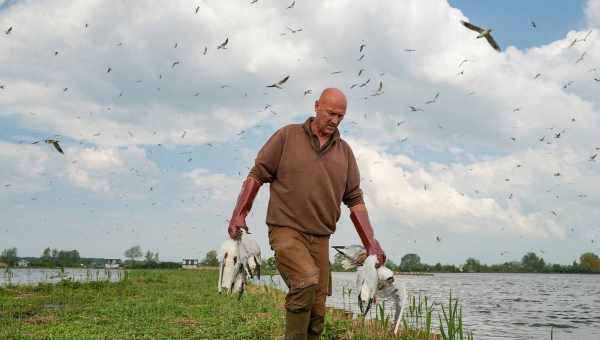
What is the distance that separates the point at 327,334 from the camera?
8125 millimetres

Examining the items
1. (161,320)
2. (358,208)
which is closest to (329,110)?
(358,208)

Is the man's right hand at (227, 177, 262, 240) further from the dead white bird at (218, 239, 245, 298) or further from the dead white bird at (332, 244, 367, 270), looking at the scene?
the dead white bird at (332, 244, 367, 270)

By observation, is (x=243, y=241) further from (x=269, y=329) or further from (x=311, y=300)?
(x=269, y=329)

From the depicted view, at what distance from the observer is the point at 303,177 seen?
16.1 feet

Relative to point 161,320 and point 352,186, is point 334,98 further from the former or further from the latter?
point 161,320

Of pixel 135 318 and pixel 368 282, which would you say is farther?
pixel 135 318

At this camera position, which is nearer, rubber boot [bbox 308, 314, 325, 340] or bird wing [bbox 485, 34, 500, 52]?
rubber boot [bbox 308, 314, 325, 340]

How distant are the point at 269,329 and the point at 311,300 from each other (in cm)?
428

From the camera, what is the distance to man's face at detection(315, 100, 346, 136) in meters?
4.93

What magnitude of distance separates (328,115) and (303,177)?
562 millimetres

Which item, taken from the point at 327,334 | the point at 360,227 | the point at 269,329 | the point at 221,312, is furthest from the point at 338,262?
the point at 221,312

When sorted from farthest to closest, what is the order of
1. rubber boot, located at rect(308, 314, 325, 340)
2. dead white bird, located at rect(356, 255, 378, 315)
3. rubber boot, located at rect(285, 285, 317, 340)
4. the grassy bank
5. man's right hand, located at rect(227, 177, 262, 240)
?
the grassy bank, dead white bird, located at rect(356, 255, 378, 315), man's right hand, located at rect(227, 177, 262, 240), rubber boot, located at rect(308, 314, 325, 340), rubber boot, located at rect(285, 285, 317, 340)

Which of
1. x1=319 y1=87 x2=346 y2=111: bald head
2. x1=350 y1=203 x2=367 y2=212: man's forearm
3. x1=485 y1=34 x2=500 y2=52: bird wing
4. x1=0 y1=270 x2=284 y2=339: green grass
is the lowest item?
x1=0 y1=270 x2=284 y2=339: green grass

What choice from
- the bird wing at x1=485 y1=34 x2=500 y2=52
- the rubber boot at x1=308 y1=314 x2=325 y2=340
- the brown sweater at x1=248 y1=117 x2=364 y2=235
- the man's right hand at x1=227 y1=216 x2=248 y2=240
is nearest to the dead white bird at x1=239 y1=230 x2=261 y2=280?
the man's right hand at x1=227 y1=216 x2=248 y2=240
